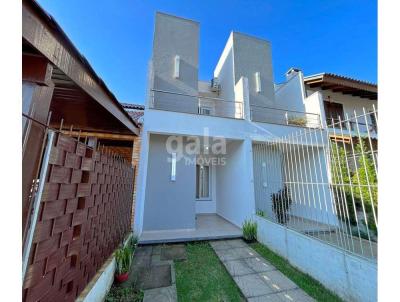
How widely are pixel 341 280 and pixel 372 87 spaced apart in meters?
13.8

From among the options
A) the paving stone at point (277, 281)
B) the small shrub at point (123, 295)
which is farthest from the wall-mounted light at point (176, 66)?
the paving stone at point (277, 281)

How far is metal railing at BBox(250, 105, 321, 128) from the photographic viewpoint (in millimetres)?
9164

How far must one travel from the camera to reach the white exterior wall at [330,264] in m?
2.79

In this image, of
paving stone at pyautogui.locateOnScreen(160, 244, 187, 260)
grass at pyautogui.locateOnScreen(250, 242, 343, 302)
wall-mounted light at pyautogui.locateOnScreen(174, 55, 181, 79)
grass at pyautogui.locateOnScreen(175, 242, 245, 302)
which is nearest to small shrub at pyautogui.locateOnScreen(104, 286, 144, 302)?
grass at pyautogui.locateOnScreen(175, 242, 245, 302)

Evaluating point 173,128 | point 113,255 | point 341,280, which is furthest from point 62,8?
point 341,280

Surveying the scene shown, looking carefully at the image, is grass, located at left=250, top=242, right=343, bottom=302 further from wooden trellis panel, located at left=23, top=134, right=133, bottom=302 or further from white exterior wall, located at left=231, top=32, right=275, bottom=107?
white exterior wall, located at left=231, top=32, right=275, bottom=107

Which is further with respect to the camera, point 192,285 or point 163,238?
point 163,238

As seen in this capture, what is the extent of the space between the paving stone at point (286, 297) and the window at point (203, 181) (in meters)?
6.69

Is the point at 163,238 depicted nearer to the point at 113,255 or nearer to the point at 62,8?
the point at 113,255

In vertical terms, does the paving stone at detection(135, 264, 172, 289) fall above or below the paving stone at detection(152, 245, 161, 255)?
below

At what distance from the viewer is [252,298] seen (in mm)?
3172

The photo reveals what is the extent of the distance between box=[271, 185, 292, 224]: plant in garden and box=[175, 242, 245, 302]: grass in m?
2.69

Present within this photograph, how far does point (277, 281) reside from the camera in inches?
145

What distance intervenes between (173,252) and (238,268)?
1.96 metres
